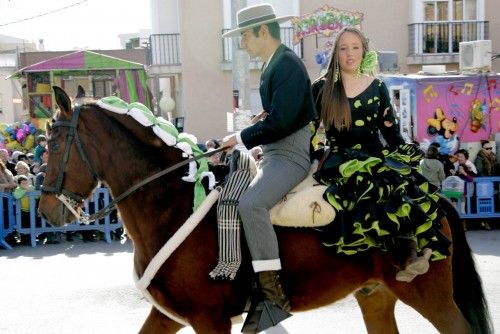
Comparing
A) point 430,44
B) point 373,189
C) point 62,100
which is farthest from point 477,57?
point 62,100

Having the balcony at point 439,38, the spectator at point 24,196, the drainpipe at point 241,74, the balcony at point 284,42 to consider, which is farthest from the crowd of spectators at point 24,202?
the balcony at point 439,38

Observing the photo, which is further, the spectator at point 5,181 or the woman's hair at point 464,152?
the woman's hair at point 464,152

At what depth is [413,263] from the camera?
5.09 meters

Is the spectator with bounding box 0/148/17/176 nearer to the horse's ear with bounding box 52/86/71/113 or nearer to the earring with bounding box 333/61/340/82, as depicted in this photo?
the horse's ear with bounding box 52/86/71/113

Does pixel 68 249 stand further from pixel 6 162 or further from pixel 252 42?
pixel 252 42

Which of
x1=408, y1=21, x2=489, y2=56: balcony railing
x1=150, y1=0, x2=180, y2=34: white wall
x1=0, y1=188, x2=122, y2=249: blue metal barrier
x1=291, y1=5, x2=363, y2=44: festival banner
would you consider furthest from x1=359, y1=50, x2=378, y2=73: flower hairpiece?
x1=150, y1=0, x2=180, y2=34: white wall

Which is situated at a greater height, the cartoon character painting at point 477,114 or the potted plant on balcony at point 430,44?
the potted plant on balcony at point 430,44

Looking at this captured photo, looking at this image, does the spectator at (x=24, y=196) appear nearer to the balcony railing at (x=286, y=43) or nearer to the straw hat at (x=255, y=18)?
the straw hat at (x=255, y=18)

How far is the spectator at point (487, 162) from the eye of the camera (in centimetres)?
1503

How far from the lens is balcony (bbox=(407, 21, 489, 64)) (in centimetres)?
2603

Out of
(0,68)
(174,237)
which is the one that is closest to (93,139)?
(174,237)

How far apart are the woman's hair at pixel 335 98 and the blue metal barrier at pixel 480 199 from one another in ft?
31.1

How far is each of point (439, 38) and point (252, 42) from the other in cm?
2242

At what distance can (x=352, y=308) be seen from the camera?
28.6 feet
